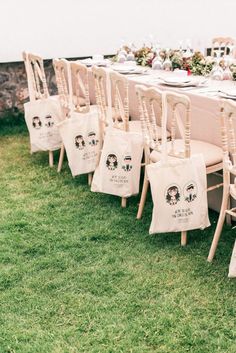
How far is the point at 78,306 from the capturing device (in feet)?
8.65

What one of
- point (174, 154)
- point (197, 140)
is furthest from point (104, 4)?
point (174, 154)

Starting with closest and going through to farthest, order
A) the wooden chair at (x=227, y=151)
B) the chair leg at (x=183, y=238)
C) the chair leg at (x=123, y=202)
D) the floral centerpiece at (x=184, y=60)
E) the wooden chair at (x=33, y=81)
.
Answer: the wooden chair at (x=227, y=151), the chair leg at (x=183, y=238), the chair leg at (x=123, y=202), the floral centerpiece at (x=184, y=60), the wooden chair at (x=33, y=81)

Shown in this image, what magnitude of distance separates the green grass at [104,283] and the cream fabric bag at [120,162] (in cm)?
16

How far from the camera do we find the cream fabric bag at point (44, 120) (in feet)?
15.2

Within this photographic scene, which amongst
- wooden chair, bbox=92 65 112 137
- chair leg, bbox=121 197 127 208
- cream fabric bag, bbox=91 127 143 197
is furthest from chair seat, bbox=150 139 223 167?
wooden chair, bbox=92 65 112 137

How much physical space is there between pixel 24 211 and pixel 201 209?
52.7 inches

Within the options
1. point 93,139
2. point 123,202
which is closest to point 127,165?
point 123,202

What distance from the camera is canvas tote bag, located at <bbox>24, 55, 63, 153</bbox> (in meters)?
4.63

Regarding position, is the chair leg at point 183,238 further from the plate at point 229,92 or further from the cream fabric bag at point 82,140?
the cream fabric bag at point 82,140

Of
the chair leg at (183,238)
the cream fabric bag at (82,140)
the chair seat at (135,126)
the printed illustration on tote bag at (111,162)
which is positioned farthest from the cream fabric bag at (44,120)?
the chair leg at (183,238)

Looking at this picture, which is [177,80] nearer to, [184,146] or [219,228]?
[184,146]

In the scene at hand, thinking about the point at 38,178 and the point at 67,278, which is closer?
the point at 67,278

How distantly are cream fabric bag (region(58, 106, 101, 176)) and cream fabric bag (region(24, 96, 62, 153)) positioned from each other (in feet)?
1.66

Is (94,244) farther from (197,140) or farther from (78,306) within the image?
(197,140)
